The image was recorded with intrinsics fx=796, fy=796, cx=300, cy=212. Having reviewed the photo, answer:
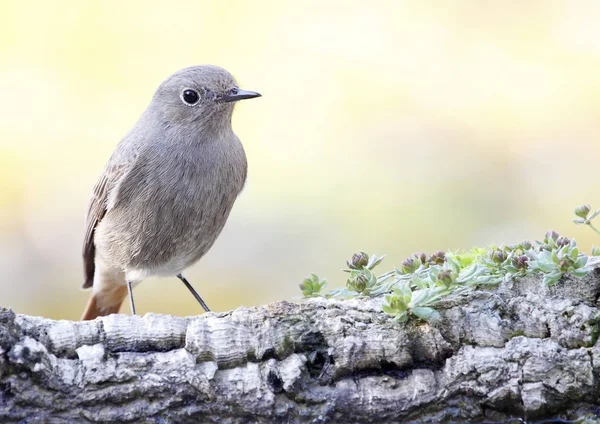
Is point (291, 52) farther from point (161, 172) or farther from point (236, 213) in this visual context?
point (161, 172)

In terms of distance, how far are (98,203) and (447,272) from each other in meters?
2.86

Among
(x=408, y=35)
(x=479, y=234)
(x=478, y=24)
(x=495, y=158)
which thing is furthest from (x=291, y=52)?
(x=479, y=234)

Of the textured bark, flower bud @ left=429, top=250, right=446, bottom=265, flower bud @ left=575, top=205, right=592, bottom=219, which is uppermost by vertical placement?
flower bud @ left=429, top=250, right=446, bottom=265

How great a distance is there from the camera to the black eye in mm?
4832

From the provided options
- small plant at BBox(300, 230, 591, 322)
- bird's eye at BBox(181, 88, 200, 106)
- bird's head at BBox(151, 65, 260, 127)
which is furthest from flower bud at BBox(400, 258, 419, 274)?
bird's eye at BBox(181, 88, 200, 106)

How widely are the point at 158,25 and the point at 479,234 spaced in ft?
13.0

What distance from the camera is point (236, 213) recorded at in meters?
6.93

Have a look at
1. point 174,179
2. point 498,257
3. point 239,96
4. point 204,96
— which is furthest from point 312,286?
point 204,96

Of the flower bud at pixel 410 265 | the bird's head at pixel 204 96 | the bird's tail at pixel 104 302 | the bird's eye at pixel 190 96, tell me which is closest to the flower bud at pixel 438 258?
the flower bud at pixel 410 265

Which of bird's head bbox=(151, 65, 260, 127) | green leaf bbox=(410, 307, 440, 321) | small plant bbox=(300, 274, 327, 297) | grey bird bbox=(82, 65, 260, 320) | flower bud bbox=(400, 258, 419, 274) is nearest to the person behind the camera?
green leaf bbox=(410, 307, 440, 321)

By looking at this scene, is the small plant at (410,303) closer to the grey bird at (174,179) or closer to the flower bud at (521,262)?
the flower bud at (521,262)

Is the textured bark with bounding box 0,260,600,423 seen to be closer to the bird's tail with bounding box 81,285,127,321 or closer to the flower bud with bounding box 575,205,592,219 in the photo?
the flower bud with bounding box 575,205,592,219

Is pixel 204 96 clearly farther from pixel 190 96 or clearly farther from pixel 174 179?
pixel 174 179

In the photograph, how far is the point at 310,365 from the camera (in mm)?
2975
